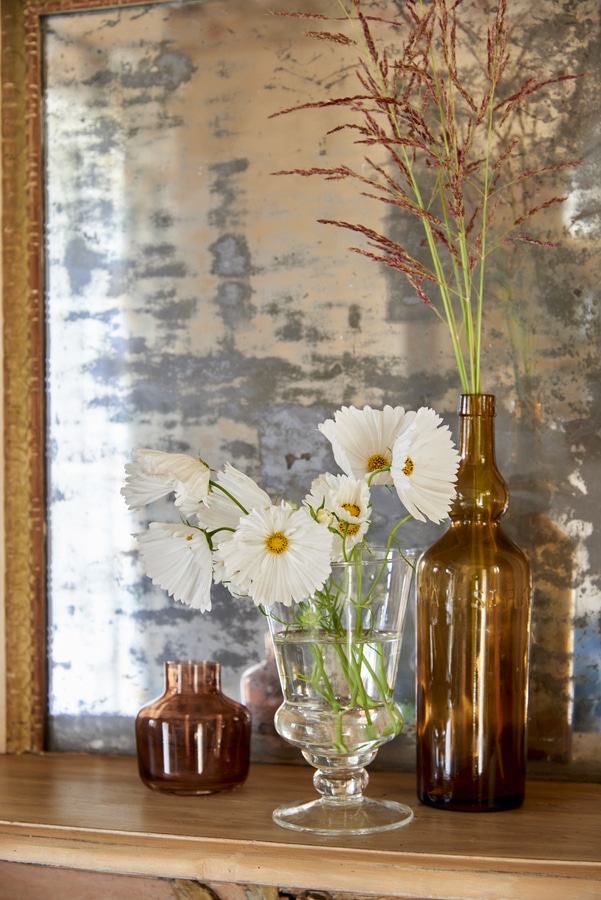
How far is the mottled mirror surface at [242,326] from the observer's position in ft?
4.33

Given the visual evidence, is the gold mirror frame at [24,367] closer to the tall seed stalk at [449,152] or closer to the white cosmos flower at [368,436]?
the tall seed stalk at [449,152]

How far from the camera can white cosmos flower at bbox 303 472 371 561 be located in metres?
1.04

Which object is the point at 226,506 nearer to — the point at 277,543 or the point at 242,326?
the point at 277,543

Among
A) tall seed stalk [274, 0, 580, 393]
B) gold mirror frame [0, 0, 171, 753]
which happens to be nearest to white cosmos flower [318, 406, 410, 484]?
tall seed stalk [274, 0, 580, 393]

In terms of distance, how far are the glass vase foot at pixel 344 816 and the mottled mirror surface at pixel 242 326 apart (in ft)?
0.74

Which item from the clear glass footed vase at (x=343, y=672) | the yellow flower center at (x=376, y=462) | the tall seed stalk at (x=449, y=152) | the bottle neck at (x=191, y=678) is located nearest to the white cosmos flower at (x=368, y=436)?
the yellow flower center at (x=376, y=462)

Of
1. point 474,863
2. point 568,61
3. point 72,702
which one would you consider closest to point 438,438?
point 474,863

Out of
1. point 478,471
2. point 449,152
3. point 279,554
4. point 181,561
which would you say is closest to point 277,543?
point 279,554

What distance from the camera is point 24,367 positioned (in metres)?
1.52

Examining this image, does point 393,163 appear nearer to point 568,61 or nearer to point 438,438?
point 568,61

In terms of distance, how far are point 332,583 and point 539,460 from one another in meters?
0.39

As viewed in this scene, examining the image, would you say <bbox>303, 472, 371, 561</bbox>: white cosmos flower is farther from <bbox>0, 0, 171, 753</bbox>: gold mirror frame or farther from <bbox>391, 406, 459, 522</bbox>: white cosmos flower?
<bbox>0, 0, 171, 753</bbox>: gold mirror frame

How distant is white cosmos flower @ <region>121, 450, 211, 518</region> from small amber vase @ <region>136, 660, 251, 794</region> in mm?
298

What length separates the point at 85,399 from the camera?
1.50m
